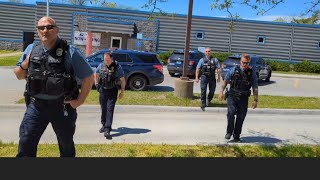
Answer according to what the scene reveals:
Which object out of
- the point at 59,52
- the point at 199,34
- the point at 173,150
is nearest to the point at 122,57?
the point at 173,150

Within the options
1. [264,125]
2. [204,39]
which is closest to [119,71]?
[264,125]

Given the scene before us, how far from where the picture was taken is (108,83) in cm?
713

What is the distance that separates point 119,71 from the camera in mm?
7184

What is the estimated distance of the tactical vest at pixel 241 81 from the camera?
719 cm

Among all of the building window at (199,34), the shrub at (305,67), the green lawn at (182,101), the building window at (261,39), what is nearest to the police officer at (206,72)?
the green lawn at (182,101)

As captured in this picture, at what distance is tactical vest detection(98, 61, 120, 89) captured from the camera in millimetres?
7096

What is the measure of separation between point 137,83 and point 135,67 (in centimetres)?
62

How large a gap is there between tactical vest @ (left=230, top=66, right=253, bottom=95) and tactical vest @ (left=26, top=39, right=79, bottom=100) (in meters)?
4.08

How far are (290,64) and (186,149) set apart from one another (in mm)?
29700

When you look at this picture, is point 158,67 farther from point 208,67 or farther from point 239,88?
point 239,88

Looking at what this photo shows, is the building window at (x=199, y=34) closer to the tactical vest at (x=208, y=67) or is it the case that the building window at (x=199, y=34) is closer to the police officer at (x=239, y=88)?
the tactical vest at (x=208, y=67)

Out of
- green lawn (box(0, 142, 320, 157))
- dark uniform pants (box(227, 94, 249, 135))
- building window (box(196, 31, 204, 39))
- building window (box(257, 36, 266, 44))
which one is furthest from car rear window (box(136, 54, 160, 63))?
building window (box(257, 36, 266, 44))

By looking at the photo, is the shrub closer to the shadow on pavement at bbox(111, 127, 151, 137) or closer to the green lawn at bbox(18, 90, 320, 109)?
the green lawn at bbox(18, 90, 320, 109)

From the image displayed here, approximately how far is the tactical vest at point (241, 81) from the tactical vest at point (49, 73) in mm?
4079
